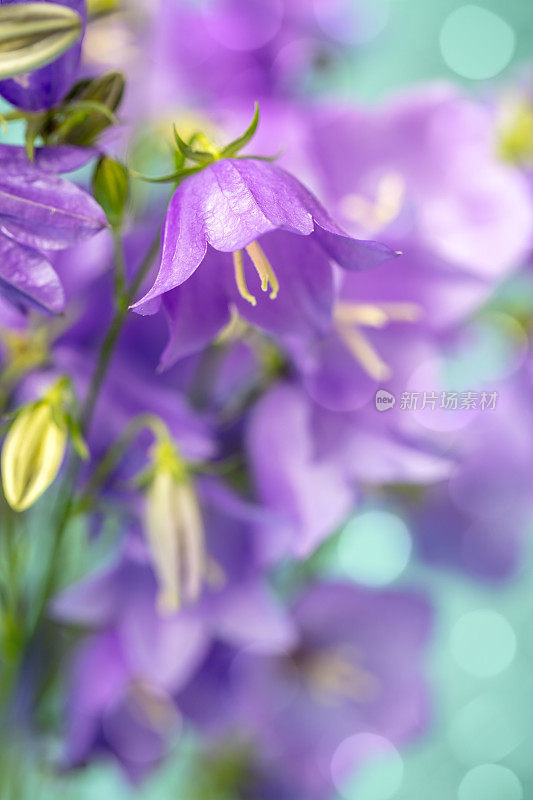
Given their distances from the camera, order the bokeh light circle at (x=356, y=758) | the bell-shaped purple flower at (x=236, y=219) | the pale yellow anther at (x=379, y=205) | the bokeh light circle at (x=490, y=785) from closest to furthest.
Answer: the bell-shaped purple flower at (x=236, y=219), the pale yellow anther at (x=379, y=205), the bokeh light circle at (x=356, y=758), the bokeh light circle at (x=490, y=785)

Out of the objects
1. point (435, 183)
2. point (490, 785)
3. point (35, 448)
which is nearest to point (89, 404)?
point (35, 448)

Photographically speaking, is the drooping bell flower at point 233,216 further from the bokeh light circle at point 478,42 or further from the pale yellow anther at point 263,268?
the bokeh light circle at point 478,42

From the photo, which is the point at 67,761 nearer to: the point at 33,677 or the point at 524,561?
the point at 33,677

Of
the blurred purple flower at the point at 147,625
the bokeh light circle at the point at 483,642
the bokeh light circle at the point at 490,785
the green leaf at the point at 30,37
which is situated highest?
the green leaf at the point at 30,37

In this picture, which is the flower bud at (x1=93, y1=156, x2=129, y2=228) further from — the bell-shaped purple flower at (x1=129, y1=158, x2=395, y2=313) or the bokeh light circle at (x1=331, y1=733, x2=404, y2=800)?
the bokeh light circle at (x1=331, y1=733, x2=404, y2=800)

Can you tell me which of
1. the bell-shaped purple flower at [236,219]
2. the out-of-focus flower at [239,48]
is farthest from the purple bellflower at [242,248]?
the out-of-focus flower at [239,48]

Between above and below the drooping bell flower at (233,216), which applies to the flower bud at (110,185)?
below

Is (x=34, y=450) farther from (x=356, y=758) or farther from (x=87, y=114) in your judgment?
(x=356, y=758)
